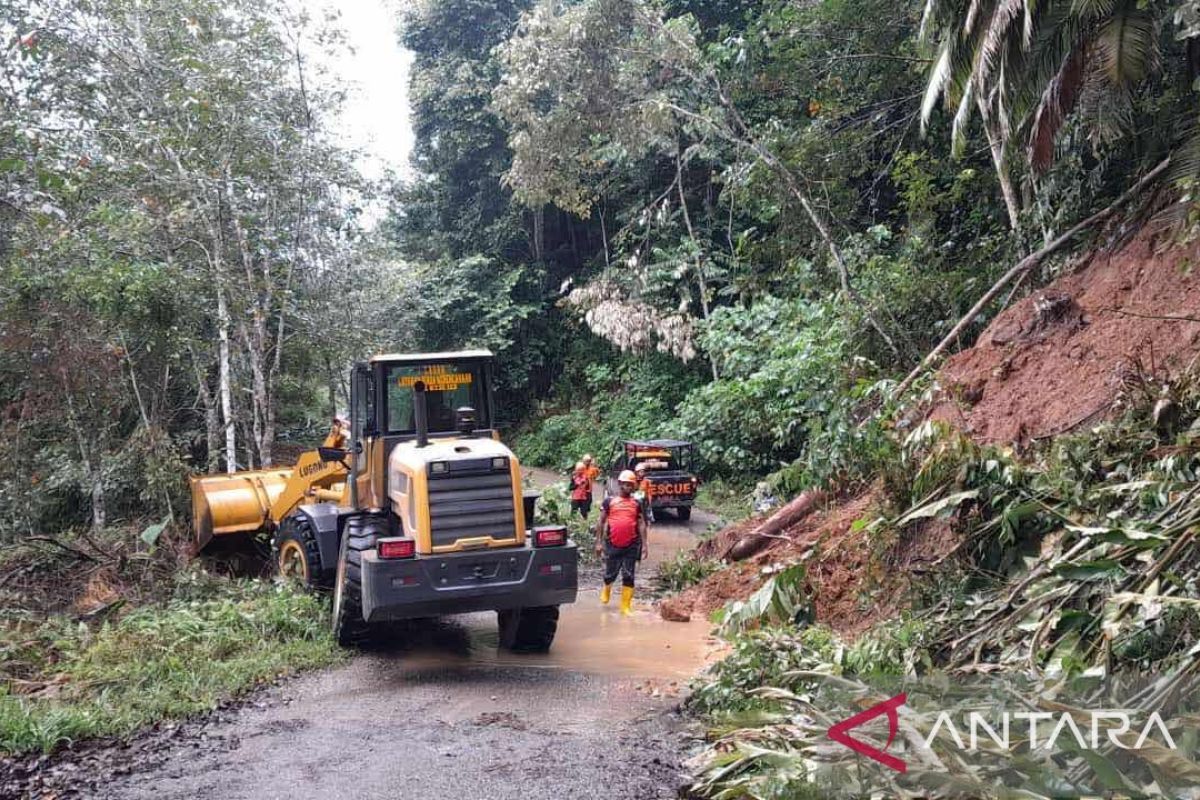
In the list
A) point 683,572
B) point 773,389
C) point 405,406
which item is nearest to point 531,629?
point 405,406

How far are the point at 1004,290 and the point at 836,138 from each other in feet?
16.5

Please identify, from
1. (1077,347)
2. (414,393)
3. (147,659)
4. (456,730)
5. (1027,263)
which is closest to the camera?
(456,730)

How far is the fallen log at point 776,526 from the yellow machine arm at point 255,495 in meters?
5.06

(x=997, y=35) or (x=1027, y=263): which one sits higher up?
(x=997, y=35)

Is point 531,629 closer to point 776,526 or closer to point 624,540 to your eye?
point 624,540

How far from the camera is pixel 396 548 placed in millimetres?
8133

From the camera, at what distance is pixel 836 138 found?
16.9 m

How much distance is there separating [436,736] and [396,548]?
1856 mm

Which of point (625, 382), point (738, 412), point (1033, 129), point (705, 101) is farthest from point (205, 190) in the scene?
point (625, 382)

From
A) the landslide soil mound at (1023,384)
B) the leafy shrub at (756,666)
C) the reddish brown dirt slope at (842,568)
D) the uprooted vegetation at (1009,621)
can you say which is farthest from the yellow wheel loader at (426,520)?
the landslide soil mound at (1023,384)

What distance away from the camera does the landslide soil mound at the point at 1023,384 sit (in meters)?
8.38

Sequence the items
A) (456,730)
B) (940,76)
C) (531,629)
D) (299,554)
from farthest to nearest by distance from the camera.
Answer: (940,76) → (299,554) → (531,629) → (456,730)

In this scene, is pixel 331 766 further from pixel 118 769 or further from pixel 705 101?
pixel 705 101

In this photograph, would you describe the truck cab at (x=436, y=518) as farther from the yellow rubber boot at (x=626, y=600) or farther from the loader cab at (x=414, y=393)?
the yellow rubber boot at (x=626, y=600)
